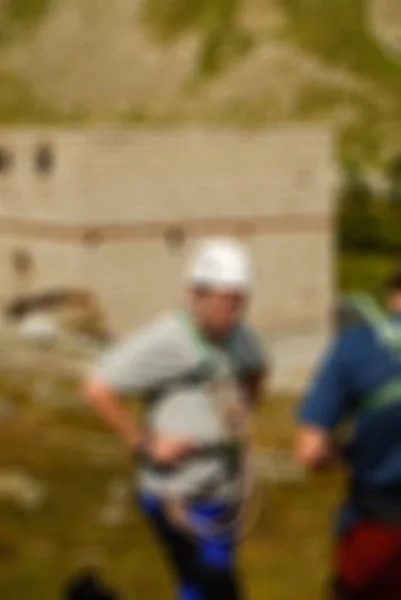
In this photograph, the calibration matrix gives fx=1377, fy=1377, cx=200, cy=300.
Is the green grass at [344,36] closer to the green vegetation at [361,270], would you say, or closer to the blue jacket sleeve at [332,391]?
the green vegetation at [361,270]

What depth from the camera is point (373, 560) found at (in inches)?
160

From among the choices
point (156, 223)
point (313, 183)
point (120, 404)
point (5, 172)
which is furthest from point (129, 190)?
point (120, 404)

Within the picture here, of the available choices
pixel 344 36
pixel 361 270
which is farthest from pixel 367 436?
pixel 344 36

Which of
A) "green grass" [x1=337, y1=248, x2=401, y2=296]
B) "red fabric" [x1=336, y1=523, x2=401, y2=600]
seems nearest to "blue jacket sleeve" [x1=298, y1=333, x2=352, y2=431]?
"red fabric" [x1=336, y1=523, x2=401, y2=600]

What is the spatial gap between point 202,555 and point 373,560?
0.65 metres

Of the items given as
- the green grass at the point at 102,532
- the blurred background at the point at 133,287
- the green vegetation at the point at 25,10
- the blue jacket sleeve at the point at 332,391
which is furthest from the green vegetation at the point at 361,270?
the green vegetation at the point at 25,10

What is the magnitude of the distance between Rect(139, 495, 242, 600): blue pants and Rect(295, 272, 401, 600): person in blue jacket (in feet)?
1.58

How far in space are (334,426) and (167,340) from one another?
664 mm

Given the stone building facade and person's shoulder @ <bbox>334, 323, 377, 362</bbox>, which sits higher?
person's shoulder @ <bbox>334, 323, 377, 362</bbox>

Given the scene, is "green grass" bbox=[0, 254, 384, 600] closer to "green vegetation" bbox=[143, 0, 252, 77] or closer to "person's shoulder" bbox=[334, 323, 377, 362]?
"person's shoulder" bbox=[334, 323, 377, 362]

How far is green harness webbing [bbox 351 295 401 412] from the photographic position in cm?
397

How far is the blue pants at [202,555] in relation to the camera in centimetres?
444

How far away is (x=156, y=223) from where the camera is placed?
91.6ft

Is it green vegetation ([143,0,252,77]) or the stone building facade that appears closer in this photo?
the stone building facade
